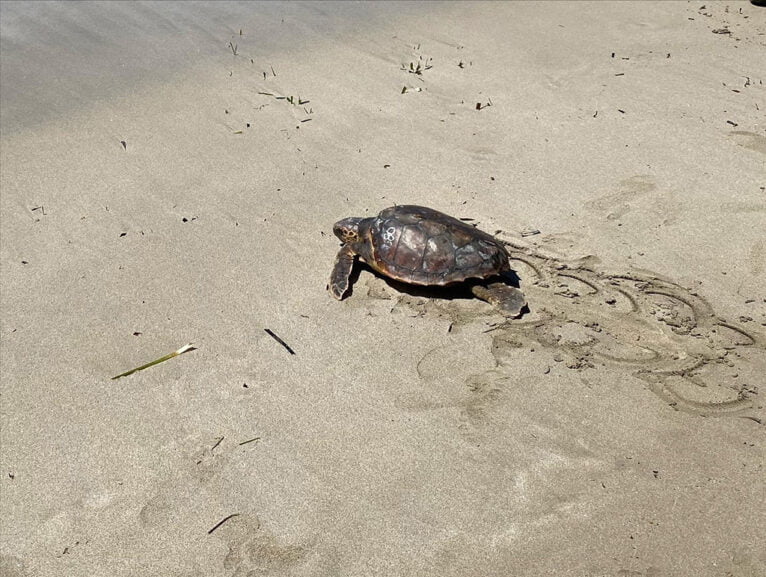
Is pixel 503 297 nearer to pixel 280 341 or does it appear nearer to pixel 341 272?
Result: pixel 341 272

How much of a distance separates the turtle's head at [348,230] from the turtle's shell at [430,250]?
132 millimetres

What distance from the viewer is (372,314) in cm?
454

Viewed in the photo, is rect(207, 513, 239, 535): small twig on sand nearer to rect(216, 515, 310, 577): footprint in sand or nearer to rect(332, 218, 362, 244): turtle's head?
rect(216, 515, 310, 577): footprint in sand

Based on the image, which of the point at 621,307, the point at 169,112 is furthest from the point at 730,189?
the point at 169,112

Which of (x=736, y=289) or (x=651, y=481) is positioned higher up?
(x=736, y=289)

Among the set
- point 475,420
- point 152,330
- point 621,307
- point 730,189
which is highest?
point 730,189

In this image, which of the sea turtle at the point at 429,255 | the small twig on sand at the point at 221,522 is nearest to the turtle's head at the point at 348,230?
the sea turtle at the point at 429,255

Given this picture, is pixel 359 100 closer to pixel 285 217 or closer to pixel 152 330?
pixel 285 217

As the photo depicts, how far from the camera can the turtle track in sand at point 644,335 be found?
389 cm

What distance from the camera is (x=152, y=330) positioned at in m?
4.45

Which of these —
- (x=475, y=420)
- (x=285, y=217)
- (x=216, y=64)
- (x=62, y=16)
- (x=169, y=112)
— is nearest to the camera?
(x=475, y=420)

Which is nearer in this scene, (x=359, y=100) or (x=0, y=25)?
(x=359, y=100)

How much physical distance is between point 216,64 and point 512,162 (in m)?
3.21

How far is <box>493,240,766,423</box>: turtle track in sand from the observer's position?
3895 mm
